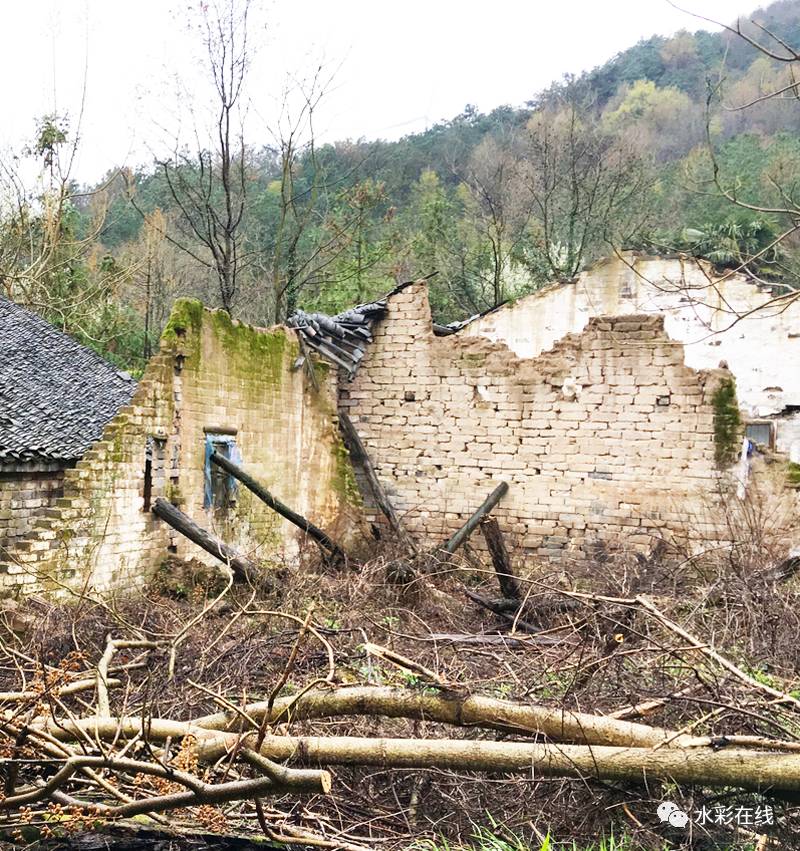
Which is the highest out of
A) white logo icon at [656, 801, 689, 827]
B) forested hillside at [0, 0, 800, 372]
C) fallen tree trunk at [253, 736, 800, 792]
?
forested hillside at [0, 0, 800, 372]

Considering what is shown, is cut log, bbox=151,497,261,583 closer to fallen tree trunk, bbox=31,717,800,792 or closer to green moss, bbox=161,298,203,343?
green moss, bbox=161,298,203,343

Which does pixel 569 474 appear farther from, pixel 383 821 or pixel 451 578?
pixel 383 821

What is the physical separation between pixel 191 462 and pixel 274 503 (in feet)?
3.45

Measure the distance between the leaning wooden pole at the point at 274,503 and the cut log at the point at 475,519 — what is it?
1.50 m

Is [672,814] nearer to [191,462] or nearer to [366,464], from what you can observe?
[191,462]

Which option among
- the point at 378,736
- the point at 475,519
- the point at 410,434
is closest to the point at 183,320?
the point at 410,434

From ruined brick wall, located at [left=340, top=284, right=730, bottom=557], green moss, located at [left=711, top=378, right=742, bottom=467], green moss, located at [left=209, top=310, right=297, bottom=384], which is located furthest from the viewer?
ruined brick wall, located at [left=340, top=284, right=730, bottom=557]

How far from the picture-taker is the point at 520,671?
5.33 meters

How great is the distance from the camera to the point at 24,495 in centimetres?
1177

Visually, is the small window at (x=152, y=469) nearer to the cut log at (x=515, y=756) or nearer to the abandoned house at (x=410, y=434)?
the abandoned house at (x=410, y=434)

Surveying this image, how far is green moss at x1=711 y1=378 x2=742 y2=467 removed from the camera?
10.8 meters

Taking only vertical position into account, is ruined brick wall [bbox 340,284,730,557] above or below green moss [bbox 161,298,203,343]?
below

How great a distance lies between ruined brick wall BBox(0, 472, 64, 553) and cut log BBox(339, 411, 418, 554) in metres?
4.00

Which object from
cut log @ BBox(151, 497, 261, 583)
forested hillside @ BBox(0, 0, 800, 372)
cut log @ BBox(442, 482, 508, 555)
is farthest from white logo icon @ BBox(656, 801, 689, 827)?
forested hillside @ BBox(0, 0, 800, 372)
